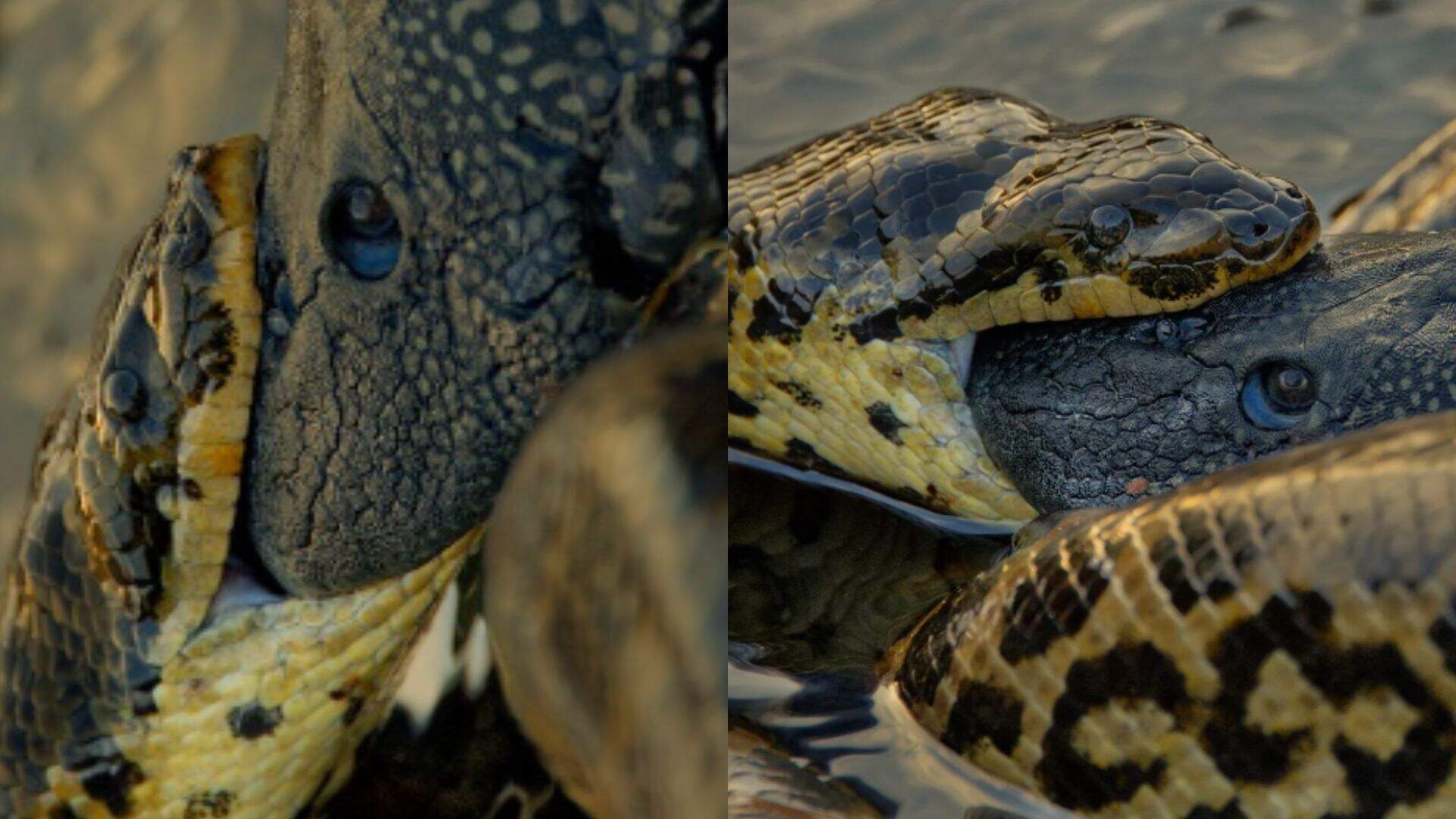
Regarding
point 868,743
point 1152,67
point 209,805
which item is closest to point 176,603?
point 209,805

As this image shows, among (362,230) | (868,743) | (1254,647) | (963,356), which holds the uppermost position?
(362,230)

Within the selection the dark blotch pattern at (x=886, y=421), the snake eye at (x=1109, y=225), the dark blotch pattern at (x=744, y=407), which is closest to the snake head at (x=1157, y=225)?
the snake eye at (x=1109, y=225)

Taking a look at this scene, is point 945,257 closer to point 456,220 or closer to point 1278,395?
point 1278,395

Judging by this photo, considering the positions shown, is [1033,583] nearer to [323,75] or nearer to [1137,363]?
[1137,363]

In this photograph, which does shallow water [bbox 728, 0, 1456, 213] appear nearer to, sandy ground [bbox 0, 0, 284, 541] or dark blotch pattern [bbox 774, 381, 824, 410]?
dark blotch pattern [bbox 774, 381, 824, 410]

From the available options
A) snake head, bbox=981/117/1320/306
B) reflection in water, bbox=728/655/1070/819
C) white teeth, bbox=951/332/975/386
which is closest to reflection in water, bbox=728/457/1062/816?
reflection in water, bbox=728/655/1070/819

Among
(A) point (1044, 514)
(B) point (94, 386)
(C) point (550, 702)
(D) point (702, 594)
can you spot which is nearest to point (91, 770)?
(B) point (94, 386)

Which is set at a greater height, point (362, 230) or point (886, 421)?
point (362, 230)
